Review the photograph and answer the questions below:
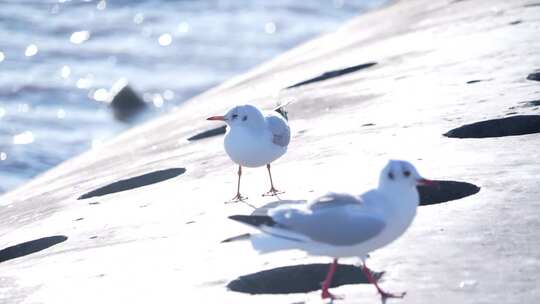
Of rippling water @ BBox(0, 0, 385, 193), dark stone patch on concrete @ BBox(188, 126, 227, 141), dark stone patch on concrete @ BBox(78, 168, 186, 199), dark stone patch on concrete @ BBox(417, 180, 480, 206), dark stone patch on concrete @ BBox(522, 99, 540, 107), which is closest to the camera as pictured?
dark stone patch on concrete @ BBox(417, 180, 480, 206)

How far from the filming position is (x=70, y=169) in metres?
16.1

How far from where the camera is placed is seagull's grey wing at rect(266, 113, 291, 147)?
9.82 metres

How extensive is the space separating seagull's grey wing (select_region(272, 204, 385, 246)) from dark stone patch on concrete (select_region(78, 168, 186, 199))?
5471mm

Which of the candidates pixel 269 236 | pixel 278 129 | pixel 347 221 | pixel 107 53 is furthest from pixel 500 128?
pixel 107 53

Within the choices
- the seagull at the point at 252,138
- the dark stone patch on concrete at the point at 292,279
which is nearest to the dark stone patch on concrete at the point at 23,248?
the seagull at the point at 252,138

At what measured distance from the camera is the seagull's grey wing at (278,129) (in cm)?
982

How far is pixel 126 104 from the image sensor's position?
24.6 meters

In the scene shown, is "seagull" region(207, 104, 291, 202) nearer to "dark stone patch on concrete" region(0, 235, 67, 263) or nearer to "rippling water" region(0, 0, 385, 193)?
"dark stone patch on concrete" region(0, 235, 67, 263)

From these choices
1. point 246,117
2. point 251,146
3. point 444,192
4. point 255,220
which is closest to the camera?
point 255,220

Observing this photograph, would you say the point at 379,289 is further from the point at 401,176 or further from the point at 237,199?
the point at 237,199

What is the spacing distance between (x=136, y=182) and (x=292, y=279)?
4899mm

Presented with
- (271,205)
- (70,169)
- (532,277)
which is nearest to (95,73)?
(70,169)

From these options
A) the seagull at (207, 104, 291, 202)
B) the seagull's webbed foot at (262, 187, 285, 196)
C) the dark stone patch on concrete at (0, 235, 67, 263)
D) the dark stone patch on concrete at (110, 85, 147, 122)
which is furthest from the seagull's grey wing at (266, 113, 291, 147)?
the dark stone patch on concrete at (110, 85, 147, 122)

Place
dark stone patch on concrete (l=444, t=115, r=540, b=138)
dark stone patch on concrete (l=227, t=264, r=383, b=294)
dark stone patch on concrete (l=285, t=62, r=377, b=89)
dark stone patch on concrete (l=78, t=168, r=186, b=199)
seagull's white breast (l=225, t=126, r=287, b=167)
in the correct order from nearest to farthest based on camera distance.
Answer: dark stone patch on concrete (l=227, t=264, r=383, b=294), seagull's white breast (l=225, t=126, r=287, b=167), dark stone patch on concrete (l=444, t=115, r=540, b=138), dark stone patch on concrete (l=78, t=168, r=186, b=199), dark stone patch on concrete (l=285, t=62, r=377, b=89)
